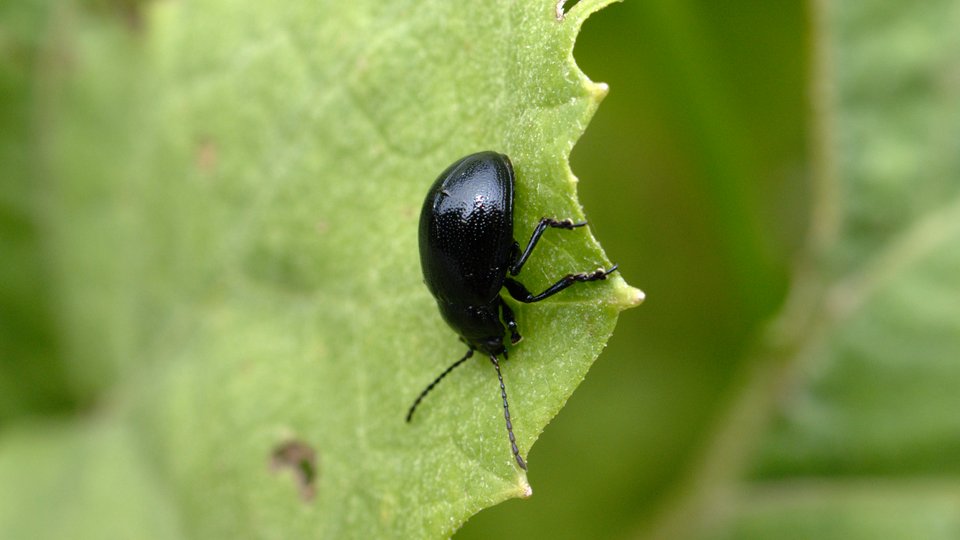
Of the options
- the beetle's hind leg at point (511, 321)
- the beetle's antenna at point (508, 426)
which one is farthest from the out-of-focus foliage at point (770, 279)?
the beetle's antenna at point (508, 426)

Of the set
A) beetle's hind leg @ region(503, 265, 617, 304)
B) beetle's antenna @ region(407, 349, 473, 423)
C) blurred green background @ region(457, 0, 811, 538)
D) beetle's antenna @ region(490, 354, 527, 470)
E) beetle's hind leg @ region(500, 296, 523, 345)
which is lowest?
blurred green background @ region(457, 0, 811, 538)

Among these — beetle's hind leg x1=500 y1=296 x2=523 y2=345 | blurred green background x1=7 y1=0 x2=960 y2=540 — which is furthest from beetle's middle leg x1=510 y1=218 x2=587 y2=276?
blurred green background x1=7 y1=0 x2=960 y2=540

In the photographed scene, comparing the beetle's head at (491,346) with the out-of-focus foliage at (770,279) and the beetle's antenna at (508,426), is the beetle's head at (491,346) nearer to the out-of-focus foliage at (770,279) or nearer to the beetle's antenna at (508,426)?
the beetle's antenna at (508,426)

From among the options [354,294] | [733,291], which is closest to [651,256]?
→ [733,291]

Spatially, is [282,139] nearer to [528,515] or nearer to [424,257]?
[424,257]

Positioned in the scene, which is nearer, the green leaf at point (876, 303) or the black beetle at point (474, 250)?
the black beetle at point (474, 250)

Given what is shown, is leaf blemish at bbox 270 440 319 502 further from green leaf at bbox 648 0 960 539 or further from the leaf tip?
green leaf at bbox 648 0 960 539
